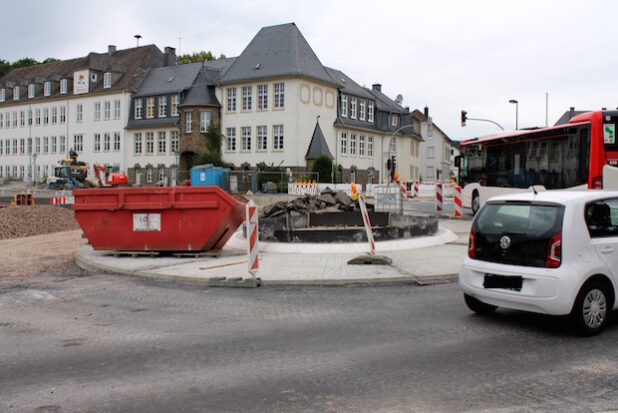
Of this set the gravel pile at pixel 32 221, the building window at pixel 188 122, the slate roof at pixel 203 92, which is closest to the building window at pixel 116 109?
the slate roof at pixel 203 92

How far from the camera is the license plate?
7.03 m

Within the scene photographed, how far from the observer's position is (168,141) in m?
60.3

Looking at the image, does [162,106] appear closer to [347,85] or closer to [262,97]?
[262,97]

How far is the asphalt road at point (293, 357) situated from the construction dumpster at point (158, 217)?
378cm

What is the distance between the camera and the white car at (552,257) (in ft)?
22.0

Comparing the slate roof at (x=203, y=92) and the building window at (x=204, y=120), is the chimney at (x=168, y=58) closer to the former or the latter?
the slate roof at (x=203, y=92)

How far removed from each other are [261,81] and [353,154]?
11830mm

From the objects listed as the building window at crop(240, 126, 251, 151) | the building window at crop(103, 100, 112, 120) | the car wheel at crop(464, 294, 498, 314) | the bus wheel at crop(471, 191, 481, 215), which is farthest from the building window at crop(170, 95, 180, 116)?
the car wheel at crop(464, 294, 498, 314)

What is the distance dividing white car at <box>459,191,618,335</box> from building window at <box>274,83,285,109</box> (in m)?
45.7

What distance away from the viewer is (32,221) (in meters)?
22.2

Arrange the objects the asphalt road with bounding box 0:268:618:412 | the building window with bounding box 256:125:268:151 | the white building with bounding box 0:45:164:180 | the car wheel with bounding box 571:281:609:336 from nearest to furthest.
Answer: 1. the asphalt road with bounding box 0:268:618:412
2. the car wheel with bounding box 571:281:609:336
3. the building window with bounding box 256:125:268:151
4. the white building with bounding box 0:45:164:180

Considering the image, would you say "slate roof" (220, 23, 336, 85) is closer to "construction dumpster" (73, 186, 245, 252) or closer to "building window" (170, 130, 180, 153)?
"building window" (170, 130, 180, 153)

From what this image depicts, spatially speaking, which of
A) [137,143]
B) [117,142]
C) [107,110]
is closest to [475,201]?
[137,143]

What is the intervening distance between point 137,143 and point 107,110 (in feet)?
20.1
